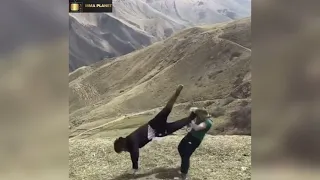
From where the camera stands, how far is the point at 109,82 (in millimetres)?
2172

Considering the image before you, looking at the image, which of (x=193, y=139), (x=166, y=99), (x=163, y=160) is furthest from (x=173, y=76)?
(x=163, y=160)

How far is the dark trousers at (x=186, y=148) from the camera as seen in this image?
2.10 metres

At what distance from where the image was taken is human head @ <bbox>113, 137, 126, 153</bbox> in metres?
2.14

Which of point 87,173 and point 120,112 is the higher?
point 120,112

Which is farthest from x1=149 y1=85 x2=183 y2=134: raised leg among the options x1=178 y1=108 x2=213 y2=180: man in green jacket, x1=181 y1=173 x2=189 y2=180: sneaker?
x1=181 y1=173 x2=189 y2=180: sneaker

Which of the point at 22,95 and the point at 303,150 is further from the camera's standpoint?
the point at 22,95

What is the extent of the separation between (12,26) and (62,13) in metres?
0.30

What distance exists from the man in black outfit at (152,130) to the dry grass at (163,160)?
3cm

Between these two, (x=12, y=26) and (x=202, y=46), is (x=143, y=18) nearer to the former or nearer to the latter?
(x=202, y=46)

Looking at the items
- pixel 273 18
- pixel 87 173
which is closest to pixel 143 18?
pixel 273 18

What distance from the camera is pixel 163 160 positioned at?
2.12m

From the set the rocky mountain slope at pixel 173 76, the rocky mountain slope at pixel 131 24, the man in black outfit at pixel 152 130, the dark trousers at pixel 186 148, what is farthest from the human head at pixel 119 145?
the rocky mountain slope at pixel 131 24

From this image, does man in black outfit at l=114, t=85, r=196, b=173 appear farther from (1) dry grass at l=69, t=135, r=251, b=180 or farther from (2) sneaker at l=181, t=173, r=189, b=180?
(2) sneaker at l=181, t=173, r=189, b=180

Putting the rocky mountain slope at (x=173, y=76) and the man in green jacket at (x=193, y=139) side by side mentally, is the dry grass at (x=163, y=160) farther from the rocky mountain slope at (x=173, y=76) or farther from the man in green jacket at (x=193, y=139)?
the rocky mountain slope at (x=173, y=76)
